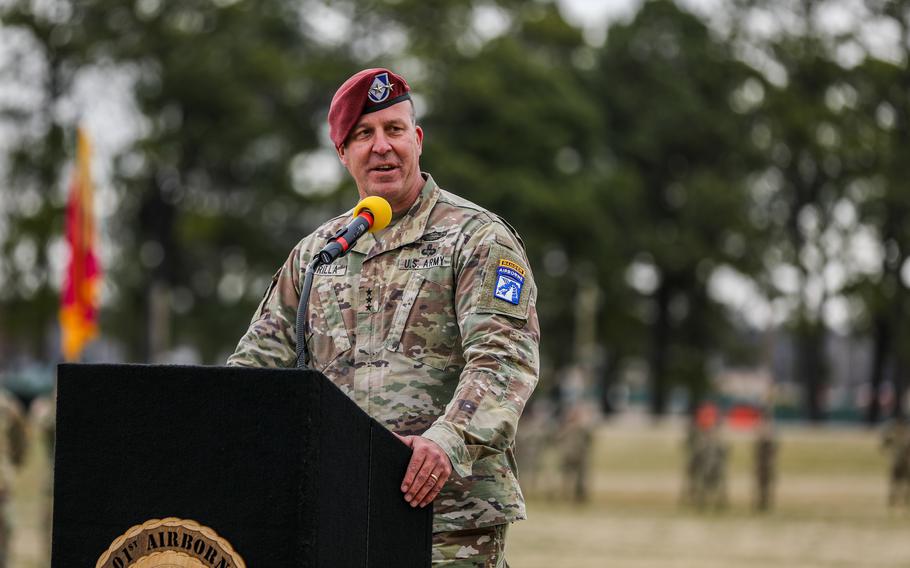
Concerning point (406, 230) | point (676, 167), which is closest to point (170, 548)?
point (406, 230)

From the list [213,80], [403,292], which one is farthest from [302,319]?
[213,80]

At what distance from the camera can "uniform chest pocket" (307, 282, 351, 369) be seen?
3.95 meters

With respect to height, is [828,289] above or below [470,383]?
above

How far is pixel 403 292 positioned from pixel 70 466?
3.42 feet

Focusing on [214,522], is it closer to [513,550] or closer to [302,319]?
[302,319]

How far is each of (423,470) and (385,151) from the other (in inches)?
35.7

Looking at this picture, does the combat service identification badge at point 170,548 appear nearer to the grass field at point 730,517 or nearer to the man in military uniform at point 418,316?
the man in military uniform at point 418,316

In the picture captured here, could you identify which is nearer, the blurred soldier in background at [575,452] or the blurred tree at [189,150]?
the blurred soldier in background at [575,452]

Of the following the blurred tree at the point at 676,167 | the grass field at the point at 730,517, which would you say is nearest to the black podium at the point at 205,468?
the grass field at the point at 730,517

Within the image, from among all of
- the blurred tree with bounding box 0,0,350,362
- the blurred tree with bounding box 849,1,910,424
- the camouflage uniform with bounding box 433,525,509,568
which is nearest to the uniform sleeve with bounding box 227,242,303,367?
the camouflage uniform with bounding box 433,525,509,568

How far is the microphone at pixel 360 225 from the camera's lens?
143 inches

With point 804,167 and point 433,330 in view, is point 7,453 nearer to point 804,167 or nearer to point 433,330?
point 433,330

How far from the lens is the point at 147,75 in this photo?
153 ft

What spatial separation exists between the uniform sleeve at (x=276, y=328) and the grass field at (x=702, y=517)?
8598 millimetres
